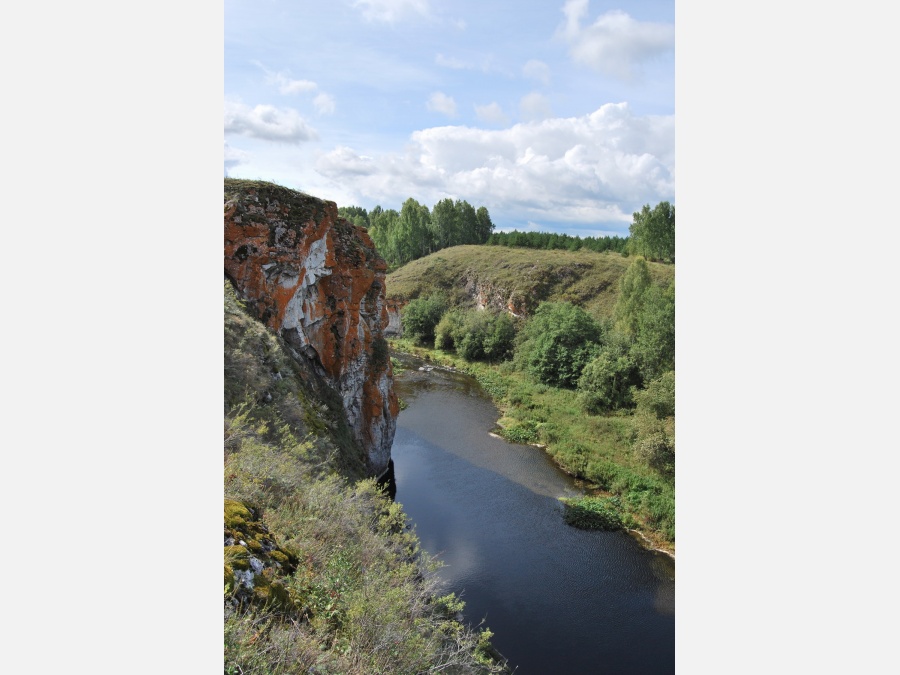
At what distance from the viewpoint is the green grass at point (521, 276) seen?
51.0 m

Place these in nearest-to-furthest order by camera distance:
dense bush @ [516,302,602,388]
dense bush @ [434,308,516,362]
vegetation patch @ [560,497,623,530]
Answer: vegetation patch @ [560,497,623,530] < dense bush @ [516,302,602,388] < dense bush @ [434,308,516,362]

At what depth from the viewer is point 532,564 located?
16375mm

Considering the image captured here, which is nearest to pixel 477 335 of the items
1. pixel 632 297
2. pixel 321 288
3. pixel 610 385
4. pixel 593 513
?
pixel 632 297

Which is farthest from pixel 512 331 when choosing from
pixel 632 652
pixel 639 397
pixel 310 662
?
pixel 310 662

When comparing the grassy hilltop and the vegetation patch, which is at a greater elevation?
the grassy hilltop

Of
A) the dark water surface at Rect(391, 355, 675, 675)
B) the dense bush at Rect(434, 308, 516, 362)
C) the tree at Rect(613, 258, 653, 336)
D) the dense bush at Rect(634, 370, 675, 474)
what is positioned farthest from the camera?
the dense bush at Rect(434, 308, 516, 362)

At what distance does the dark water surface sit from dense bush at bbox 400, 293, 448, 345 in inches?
1005

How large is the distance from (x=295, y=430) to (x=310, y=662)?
27.0ft

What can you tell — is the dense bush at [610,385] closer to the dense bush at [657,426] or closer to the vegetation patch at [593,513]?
the dense bush at [657,426]

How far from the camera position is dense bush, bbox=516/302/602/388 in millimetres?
33594

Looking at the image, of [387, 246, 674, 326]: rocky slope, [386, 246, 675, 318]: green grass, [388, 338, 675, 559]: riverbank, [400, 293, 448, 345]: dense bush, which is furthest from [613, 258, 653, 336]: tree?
[400, 293, 448, 345]: dense bush

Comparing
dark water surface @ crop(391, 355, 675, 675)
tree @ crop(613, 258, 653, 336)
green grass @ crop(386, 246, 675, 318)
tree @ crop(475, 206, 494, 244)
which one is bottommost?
dark water surface @ crop(391, 355, 675, 675)

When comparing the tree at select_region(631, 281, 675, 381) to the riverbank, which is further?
the tree at select_region(631, 281, 675, 381)

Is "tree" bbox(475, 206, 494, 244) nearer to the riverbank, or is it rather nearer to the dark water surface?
the riverbank
